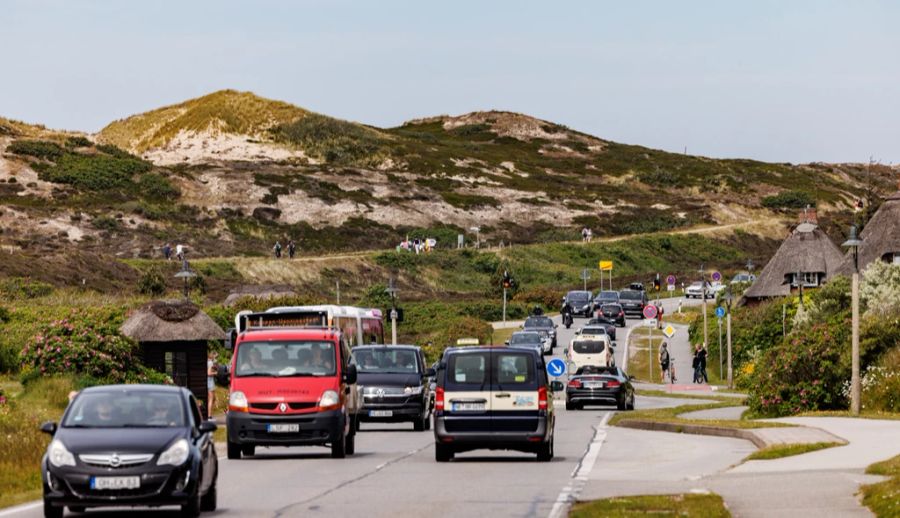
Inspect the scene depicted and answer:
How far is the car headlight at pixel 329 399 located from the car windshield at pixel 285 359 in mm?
392

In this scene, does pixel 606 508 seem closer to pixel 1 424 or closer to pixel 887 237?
pixel 1 424

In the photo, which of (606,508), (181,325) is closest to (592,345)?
(181,325)

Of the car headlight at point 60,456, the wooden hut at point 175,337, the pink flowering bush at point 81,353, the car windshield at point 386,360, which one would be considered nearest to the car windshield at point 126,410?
the car headlight at point 60,456

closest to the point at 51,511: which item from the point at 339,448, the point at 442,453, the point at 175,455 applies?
the point at 175,455

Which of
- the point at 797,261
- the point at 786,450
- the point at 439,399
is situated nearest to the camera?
the point at 786,450

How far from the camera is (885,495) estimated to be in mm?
16312

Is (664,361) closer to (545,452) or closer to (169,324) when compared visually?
(169,324)

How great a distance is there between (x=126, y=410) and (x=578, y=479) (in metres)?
7.14

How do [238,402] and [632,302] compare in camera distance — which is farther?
[632,302]

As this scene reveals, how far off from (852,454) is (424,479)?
642 cm

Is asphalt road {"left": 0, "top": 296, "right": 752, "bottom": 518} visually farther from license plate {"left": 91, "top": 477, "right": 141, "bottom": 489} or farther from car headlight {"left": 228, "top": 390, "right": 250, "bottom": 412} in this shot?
license plate {"left": 91, "top": 477, "right": 141, "bottom": 489}

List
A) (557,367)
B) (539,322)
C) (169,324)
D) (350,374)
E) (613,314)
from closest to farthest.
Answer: (350,374), (169,324), (557,367), (539,322), (613,314)

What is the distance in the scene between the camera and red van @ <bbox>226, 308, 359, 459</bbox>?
26031mm

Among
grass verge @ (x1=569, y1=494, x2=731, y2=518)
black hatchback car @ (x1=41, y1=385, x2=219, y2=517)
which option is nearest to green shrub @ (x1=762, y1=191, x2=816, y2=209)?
grass verge @ (x1=569, y1=494, x2=731, y2=518)
